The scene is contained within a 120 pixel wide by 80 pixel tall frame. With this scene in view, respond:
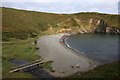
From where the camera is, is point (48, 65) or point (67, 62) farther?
point (67, 62)

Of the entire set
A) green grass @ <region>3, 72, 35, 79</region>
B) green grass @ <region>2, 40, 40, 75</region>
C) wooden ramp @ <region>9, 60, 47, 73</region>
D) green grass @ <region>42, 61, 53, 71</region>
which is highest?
green grass @ <region>2, 40, 40, 75</region>

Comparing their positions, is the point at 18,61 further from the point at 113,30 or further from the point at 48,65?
the point at 113,30

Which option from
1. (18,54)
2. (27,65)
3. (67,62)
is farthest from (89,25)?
(27,65)

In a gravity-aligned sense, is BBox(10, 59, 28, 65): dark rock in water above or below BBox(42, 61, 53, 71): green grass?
above

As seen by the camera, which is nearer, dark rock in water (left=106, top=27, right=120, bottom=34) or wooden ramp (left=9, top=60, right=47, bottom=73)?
wooden ramp (left=9, top=60, right=47, bottom=73)

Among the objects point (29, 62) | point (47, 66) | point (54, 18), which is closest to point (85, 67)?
point (47, 66)

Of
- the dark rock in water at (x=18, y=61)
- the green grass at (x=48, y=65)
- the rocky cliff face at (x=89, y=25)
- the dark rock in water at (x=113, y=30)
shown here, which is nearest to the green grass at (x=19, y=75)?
the green grass at (x=48, y=65)

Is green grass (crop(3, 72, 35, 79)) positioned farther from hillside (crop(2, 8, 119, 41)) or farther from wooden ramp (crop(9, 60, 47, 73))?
hillside (crop(2, 8, 119, 41))

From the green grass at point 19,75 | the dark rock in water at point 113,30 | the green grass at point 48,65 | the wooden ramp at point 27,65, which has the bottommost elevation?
the green grass at point 19,75

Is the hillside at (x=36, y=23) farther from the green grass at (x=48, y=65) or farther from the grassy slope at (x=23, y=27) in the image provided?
the green grass at (x=48, y=65)

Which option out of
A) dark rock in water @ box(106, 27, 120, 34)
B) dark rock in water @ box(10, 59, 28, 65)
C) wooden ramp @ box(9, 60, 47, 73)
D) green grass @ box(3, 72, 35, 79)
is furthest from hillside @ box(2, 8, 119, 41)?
green grass @ box(3, 72, 35, 79)
